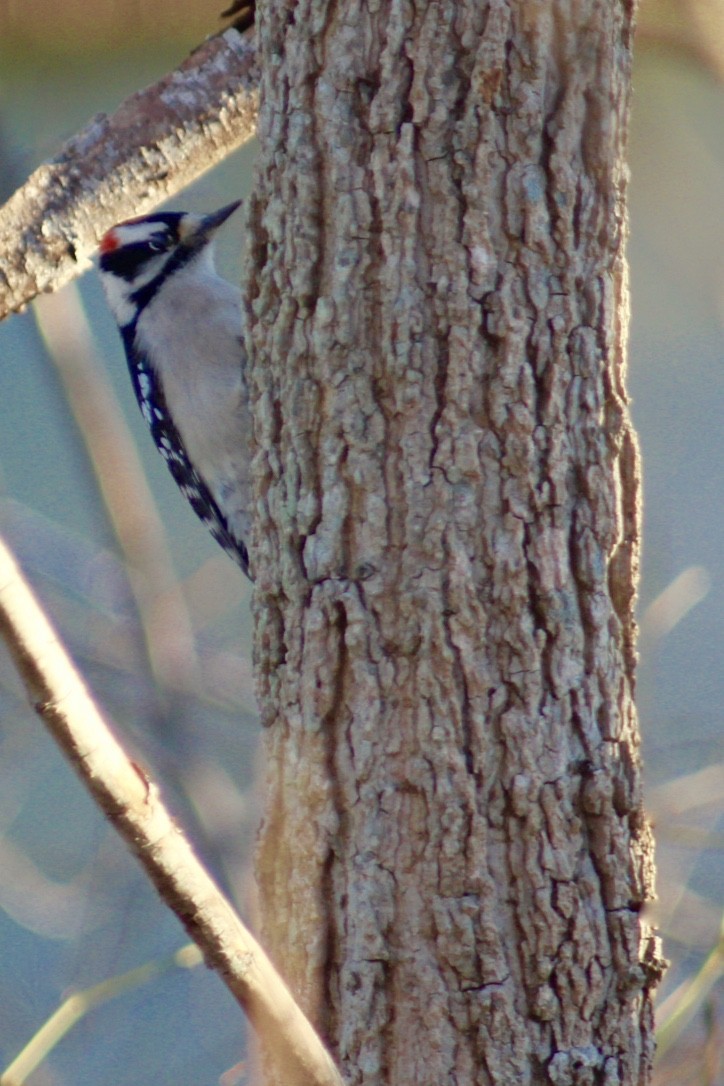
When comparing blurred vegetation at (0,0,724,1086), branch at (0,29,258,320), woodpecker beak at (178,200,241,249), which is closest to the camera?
blurred vegetation at (0,0,724,1086)

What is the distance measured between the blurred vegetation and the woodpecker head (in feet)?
0.67

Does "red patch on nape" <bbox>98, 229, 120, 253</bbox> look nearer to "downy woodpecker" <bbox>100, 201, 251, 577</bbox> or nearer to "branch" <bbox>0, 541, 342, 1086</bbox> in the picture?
"downy woodpecker" <bbox>100, 201, 251, 577</bbox>

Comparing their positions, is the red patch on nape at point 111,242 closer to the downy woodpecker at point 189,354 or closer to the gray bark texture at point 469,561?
the downy woodpecker at point 189,354

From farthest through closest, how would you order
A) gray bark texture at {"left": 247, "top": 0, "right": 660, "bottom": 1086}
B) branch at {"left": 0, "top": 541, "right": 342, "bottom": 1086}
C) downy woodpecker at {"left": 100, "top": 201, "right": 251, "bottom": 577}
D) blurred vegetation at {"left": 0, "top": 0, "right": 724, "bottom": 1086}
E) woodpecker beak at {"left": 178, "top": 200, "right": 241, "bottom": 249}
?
woodpecker beak at {"left": 178, "top": 200, "right": 241, "bottom": 249} < downy woodpecker at {"left": 100, "top": 201, "right": 251, "bottom": 577} < blurred vegetation at {"left": 0, "top": 0, "right": 724, "bottom": 1086} < gray bark texture at {"left": 247, "top": 0, "right": 660, "bottom": 1086} < branch at {"left": 0, "top": 541, "right": 342, "bottom": 1086}

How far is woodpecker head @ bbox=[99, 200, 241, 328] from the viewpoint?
3.88 metres

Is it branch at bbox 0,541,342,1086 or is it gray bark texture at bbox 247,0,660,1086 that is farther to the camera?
gray bark texture at bbox 247,0,660,1086

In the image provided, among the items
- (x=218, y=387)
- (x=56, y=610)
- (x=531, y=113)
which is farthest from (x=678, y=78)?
(x=531, y=113)

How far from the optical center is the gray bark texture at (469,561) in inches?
77.2

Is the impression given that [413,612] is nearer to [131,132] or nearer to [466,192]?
[466,192]

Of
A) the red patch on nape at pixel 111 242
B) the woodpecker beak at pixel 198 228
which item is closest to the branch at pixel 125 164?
the woodpecker beak at pixel 198 228

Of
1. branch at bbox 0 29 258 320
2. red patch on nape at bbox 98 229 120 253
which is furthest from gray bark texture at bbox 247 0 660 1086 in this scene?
red patch on nape at bbox 98 229 120 253

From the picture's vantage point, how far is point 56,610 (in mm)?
3646

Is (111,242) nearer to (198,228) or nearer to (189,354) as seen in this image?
(198,228)

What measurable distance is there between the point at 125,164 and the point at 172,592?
109 centimetres
